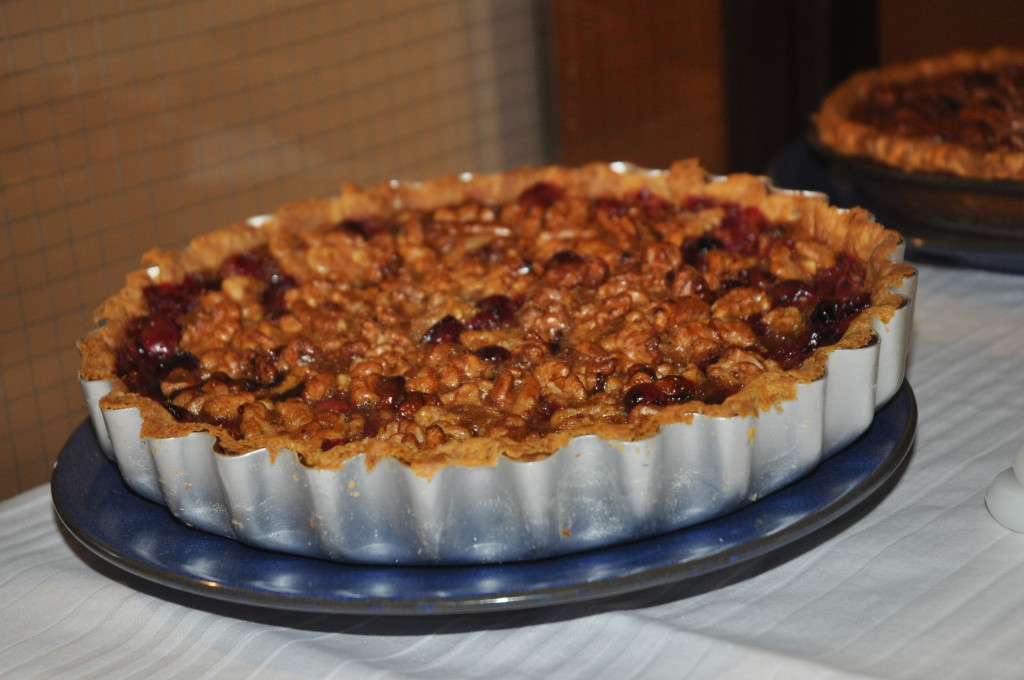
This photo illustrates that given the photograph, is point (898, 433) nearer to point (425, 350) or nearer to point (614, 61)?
point (425, 350)

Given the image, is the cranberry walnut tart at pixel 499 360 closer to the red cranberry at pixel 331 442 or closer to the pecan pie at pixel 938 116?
the red cranberry at pixel 331 442

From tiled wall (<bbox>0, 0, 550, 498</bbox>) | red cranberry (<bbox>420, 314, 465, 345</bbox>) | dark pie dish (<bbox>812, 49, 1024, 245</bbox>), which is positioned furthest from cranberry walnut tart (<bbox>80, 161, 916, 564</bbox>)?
tiled wall (<bbox>0, 0, 550, 498</bbox>)

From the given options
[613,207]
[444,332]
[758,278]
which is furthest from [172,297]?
[758,278]

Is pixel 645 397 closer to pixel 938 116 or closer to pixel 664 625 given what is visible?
pixel 664 625

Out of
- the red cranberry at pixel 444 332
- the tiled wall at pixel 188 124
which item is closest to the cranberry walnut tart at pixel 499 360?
the red cranberry at pixel 444 332

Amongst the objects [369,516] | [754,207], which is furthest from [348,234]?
[369,516]

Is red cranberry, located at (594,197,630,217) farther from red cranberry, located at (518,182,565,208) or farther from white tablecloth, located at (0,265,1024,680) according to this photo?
white tablecloth, located at (0,265,1024,680)
